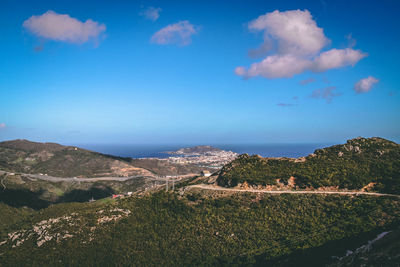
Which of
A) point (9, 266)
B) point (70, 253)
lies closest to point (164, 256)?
point (70, 253)

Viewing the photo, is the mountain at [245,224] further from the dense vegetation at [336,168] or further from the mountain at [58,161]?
the mountain at [58,161]

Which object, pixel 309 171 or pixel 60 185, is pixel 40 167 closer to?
pixel 60 185

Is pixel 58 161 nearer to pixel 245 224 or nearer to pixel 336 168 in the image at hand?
pixel 245 224

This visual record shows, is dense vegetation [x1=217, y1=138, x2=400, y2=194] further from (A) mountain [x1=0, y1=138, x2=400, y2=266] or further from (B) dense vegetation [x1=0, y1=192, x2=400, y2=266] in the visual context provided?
(B) dense vegetation [x1=0, y1=192, x2=400, y2=266]

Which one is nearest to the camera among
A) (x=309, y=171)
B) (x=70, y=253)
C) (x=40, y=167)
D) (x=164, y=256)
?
(x=164, y=256)

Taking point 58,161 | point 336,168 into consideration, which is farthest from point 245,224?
point 58,161

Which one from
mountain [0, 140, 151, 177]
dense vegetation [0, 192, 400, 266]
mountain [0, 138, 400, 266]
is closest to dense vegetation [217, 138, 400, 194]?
mountain [0, 138, 400, 266]
